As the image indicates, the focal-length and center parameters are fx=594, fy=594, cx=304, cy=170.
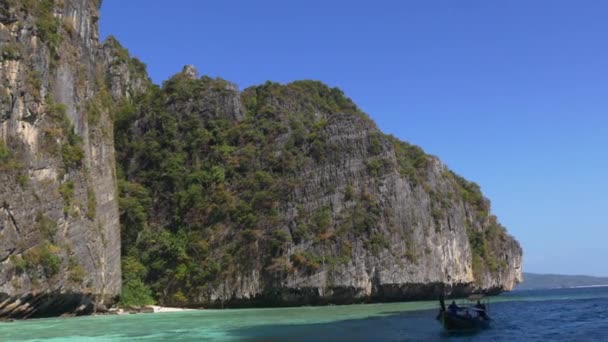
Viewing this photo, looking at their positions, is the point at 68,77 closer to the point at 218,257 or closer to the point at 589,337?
the point at 218,257

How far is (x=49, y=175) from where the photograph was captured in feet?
125

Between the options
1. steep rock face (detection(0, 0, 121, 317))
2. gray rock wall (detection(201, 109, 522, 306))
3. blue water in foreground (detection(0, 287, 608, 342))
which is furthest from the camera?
gray rock wall (detection(201, 109, 522, 306))

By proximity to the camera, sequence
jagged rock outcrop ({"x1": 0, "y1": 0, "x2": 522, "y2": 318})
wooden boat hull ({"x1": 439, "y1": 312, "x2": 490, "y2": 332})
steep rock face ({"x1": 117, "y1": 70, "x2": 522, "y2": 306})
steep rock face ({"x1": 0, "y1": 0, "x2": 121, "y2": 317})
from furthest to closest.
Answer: steep rock face ({"x1": 117, "y1": 70, "x2": 522, "y2": 306}) → jagged rock outcrop ({"x1": 0, "y1": 0, "x2": 522, "y2": 318}) → steep rock face ({"x1": 0, "y1": 0, "x2": 121, "y2": 317}) → wooden boat hull ({"x1": 439, "y1": 312, "x2": 490, "y2": 332})

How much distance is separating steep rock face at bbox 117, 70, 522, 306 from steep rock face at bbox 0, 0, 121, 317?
903 cm

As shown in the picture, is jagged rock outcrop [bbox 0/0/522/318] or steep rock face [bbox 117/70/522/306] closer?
jagged rock outcrop [bbox 0/0/522/318]

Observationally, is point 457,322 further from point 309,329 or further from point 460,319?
point 309,329

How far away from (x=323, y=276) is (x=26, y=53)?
28466 mm

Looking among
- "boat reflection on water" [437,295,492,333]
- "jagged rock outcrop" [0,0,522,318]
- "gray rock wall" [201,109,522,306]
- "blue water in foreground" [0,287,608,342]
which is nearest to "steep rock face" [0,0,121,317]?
"jagged rock outcrop" [0,0,522,318]

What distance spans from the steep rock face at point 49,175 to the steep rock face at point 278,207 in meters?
9.03

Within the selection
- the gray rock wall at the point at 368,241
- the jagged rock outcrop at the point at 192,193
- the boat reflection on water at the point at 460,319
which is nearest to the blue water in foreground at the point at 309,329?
the boat reflection on water at the point at 460,319

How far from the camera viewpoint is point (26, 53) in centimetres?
3812

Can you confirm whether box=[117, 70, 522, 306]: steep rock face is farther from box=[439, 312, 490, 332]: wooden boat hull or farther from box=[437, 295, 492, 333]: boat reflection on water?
box=[439, 312, 490, 332]: wooden boat hull

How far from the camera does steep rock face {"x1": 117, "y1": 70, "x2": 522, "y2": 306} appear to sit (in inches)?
2039

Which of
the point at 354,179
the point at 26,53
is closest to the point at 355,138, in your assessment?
the point at 354,179
